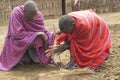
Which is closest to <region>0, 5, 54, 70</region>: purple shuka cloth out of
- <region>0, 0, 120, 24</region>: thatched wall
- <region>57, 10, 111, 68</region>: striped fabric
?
<region>57, 10, 111, 68</region>: striped fabric

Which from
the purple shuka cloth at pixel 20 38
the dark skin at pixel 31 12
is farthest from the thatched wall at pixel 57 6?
the dark skin at pixel 31 12

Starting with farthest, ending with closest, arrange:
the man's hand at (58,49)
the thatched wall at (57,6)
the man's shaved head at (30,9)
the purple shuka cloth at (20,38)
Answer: the thatched wall at (57,6) < the purple shuka cloth at (20,38) < the man's shaved head at (30,9) < the man's hand at (58,49)

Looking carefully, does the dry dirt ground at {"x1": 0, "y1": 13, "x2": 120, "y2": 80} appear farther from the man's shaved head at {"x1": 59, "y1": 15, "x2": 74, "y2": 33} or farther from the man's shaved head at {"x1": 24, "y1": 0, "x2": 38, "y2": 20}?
the man's shaved head at {"x1": 24, "y1": 0, "x2": 38, "y2": 20}

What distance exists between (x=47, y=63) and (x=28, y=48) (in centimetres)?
52

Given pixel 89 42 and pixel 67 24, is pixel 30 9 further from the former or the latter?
pixel 89 42

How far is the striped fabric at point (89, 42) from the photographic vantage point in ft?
25.6

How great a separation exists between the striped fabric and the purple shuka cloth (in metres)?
0.60

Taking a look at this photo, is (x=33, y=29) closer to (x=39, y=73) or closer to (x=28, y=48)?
(x=28, y=48)

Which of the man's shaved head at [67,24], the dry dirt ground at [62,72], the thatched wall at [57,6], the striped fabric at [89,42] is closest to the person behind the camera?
the dry dirt ground at [62,72]

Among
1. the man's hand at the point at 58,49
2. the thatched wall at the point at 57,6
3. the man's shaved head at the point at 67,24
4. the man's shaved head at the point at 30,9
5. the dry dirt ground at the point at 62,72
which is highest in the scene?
the man's shaved head at the point at 30,9

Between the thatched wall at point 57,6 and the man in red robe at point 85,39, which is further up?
the man in red robe at point 85,39

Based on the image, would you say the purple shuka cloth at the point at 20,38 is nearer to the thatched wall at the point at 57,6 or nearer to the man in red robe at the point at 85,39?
the man in red robe at the point at 85,39

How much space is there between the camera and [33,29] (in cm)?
843

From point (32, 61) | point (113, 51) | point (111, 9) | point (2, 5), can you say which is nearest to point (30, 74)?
point (32, 61)
